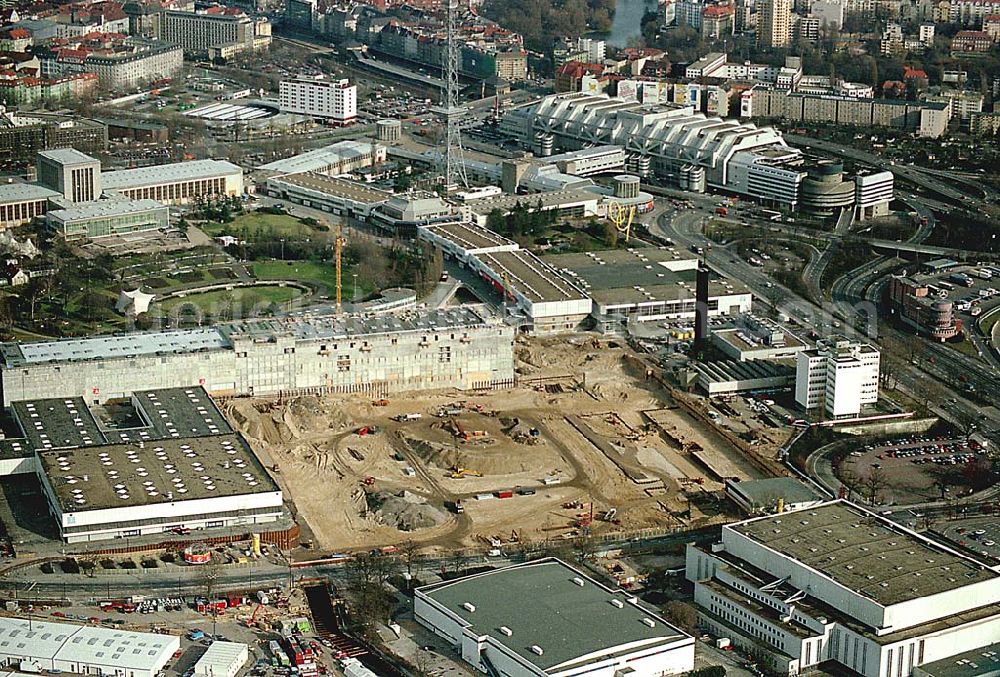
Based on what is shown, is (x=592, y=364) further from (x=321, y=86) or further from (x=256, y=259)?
(x=321, y=86)

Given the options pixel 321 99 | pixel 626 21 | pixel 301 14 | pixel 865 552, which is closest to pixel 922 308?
pixel 865 552

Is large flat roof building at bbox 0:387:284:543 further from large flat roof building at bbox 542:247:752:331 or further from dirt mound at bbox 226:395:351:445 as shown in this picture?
large flat roof building at bbox 542:247:752:331

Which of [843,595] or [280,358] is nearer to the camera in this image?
[843,595]

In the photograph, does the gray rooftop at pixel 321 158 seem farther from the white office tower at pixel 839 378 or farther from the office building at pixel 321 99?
the white office tower at pixel 839 378

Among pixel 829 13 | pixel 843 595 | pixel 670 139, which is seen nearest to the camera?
pixel 843 595

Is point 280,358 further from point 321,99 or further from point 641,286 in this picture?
Answer: point 321,99
